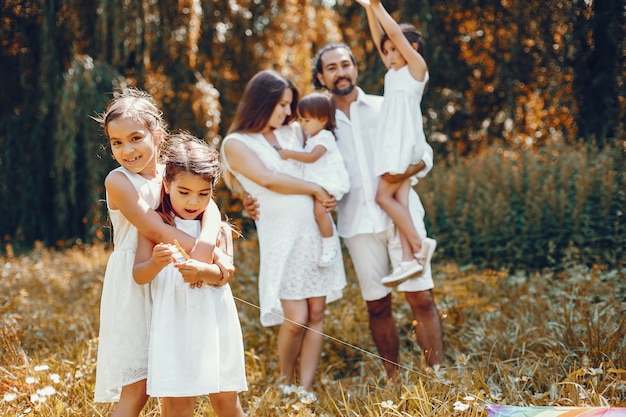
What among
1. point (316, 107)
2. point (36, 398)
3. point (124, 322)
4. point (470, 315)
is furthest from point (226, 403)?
point (470, 315)

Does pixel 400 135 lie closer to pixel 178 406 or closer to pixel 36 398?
pixel 178 406

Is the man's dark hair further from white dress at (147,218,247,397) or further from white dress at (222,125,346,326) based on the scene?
white dress at (147,218,247,397)

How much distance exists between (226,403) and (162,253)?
59 cm

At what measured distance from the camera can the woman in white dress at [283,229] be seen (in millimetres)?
3061

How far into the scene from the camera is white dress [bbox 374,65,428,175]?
3076mm

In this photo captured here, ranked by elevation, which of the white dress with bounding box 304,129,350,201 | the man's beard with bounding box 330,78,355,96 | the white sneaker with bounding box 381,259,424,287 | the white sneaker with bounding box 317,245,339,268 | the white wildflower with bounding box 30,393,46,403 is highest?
the man's beard with bounding box 330,78,355,96

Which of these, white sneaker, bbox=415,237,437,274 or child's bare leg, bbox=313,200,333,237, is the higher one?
child's bare leg, bbox=313,200,333,237

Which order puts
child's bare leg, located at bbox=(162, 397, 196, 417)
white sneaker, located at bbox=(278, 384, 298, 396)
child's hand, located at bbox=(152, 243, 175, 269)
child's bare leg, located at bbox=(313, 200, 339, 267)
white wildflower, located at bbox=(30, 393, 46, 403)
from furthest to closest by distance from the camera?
child's bare leg, located at bbox=(313, 200, 339, 267) → white sneaker, located at bbox=(278, 384, 298, 396) → white wildflower, located at bbox=(30, 393, 46, 403) → child's bare leg, located at bbox=(162, 397, 196, 417) → child's hand, located at bbox=(152, 243, 175, 269)

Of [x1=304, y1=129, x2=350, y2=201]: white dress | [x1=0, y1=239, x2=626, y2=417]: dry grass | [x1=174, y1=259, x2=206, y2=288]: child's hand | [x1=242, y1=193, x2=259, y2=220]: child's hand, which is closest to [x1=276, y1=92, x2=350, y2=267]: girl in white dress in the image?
[x1=304, y1=129, x2=350, y2=201]: white dress

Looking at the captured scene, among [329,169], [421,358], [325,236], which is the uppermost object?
[329,169]

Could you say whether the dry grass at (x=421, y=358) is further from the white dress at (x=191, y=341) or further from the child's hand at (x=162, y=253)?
the child's hand at (x=162, y=253)

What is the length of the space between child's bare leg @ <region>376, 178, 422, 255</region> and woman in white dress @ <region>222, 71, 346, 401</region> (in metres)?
0.25

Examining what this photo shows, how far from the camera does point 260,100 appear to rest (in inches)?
122

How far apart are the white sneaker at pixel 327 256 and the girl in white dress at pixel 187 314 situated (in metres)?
0.92
